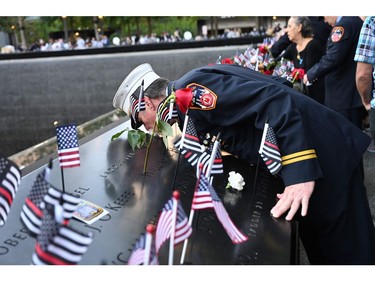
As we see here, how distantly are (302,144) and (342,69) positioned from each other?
9.13ft

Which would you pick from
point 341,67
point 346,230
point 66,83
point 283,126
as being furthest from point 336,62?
point 66,83

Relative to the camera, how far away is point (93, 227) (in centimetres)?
178

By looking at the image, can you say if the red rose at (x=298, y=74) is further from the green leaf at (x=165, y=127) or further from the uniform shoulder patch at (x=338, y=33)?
the green leaf at (x=165, y=127)

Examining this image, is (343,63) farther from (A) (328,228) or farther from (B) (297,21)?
(A) (328,228)

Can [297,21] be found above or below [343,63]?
above

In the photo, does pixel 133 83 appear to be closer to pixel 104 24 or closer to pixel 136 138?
pixel 136 138

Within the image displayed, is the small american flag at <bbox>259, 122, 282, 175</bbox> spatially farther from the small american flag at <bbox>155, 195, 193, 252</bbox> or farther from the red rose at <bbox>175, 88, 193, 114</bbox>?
the small american flag at <bbox>155, 195, 193, 252</bbox>

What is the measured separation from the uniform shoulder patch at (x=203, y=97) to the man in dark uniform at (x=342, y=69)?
2.55m

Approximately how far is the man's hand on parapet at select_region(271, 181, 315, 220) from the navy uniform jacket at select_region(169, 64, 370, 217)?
0.03 meters

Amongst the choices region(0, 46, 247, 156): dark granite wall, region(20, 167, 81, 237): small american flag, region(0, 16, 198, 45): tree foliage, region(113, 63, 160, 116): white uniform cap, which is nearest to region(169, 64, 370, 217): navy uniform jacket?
region(113, 63, 160, 116): white uniform cap

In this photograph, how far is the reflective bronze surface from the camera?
1.56 m

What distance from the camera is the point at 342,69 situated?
4387mm
